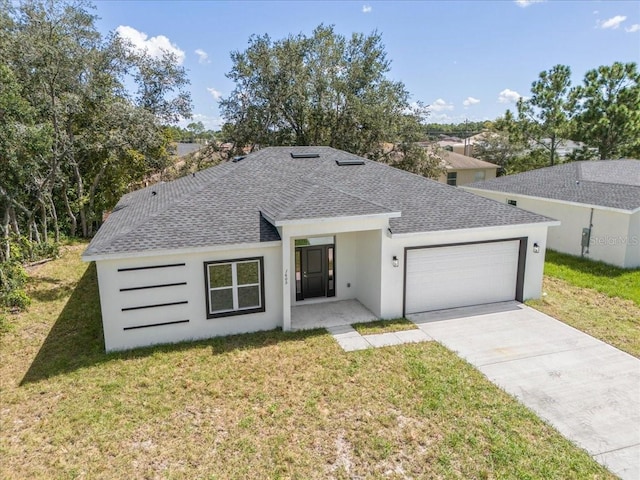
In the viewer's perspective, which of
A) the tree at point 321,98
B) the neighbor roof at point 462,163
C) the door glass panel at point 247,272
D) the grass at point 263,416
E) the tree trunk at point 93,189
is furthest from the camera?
the neighbor roof at point 462,163

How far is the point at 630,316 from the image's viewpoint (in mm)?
11219

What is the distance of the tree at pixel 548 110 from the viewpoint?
28062 millimetres

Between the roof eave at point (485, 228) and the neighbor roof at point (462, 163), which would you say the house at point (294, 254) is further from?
the neighbor roof at point (462, 163)

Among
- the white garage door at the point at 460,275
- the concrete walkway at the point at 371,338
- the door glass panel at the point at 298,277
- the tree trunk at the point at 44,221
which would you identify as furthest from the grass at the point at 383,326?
the tree trunk at the point at 44,221

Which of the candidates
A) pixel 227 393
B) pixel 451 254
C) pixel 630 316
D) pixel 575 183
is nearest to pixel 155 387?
pixel 227 393

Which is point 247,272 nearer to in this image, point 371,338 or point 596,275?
point 371,338

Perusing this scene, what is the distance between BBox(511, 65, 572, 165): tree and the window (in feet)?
87.0

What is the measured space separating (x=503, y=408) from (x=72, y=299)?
12.3m

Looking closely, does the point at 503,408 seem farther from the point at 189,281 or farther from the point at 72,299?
the point at 72,299

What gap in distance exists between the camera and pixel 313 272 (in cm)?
1210

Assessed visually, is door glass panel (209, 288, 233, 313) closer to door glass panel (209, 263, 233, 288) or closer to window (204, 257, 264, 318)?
window (204, 257, 264, 318)

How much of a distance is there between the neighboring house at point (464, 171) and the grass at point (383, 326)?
27.3 m

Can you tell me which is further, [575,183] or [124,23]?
[124,23]

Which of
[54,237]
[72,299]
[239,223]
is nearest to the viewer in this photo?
[239,223]
